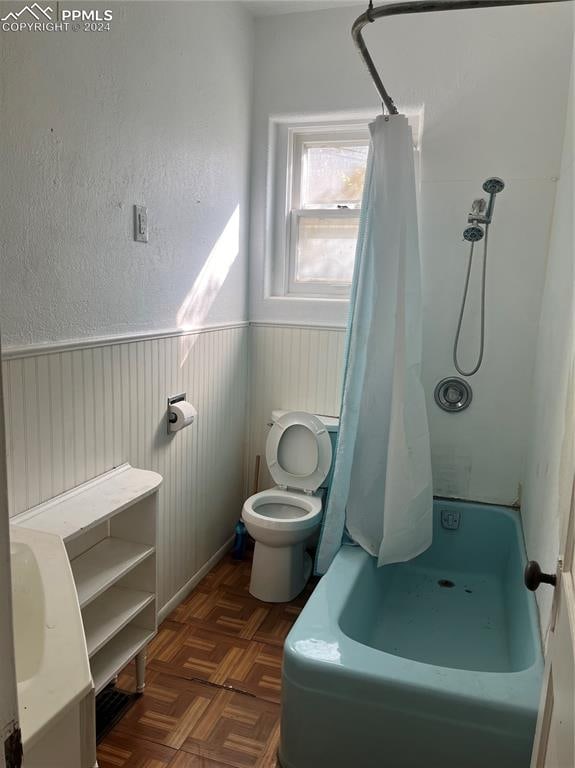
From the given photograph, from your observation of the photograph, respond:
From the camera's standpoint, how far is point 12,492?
153 cm

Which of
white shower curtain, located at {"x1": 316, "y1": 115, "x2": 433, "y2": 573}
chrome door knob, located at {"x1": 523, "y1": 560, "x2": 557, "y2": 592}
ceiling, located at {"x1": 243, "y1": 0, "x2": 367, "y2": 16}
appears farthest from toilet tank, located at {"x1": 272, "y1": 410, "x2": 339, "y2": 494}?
ceiling, located at {"x1": 243, "y1": 0, "x2": 367, "y2": 16}

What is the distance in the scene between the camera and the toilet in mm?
2510

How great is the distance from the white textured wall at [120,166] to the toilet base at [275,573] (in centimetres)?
109

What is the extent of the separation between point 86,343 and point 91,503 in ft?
1.63

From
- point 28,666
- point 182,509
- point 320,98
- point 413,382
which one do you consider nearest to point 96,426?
point 182,509

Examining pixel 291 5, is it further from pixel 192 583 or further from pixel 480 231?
pixel 192 583

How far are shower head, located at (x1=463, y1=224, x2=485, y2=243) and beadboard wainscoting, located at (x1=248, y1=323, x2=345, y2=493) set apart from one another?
0.74 metres

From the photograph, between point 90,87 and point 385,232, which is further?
point 385,232

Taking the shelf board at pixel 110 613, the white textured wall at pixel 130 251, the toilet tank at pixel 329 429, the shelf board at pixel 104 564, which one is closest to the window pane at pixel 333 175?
the white textured wall at pixel 130 251

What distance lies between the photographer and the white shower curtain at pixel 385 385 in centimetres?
226

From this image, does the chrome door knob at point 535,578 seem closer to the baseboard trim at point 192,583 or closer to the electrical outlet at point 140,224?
the electrical outlet at point 140,224

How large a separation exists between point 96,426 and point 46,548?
614 millimetres

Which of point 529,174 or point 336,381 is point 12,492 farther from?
point 529,174

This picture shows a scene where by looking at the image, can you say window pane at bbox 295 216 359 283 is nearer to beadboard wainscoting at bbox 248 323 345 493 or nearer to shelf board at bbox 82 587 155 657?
beadboard wainscoting at bbox 248 323 345 493
